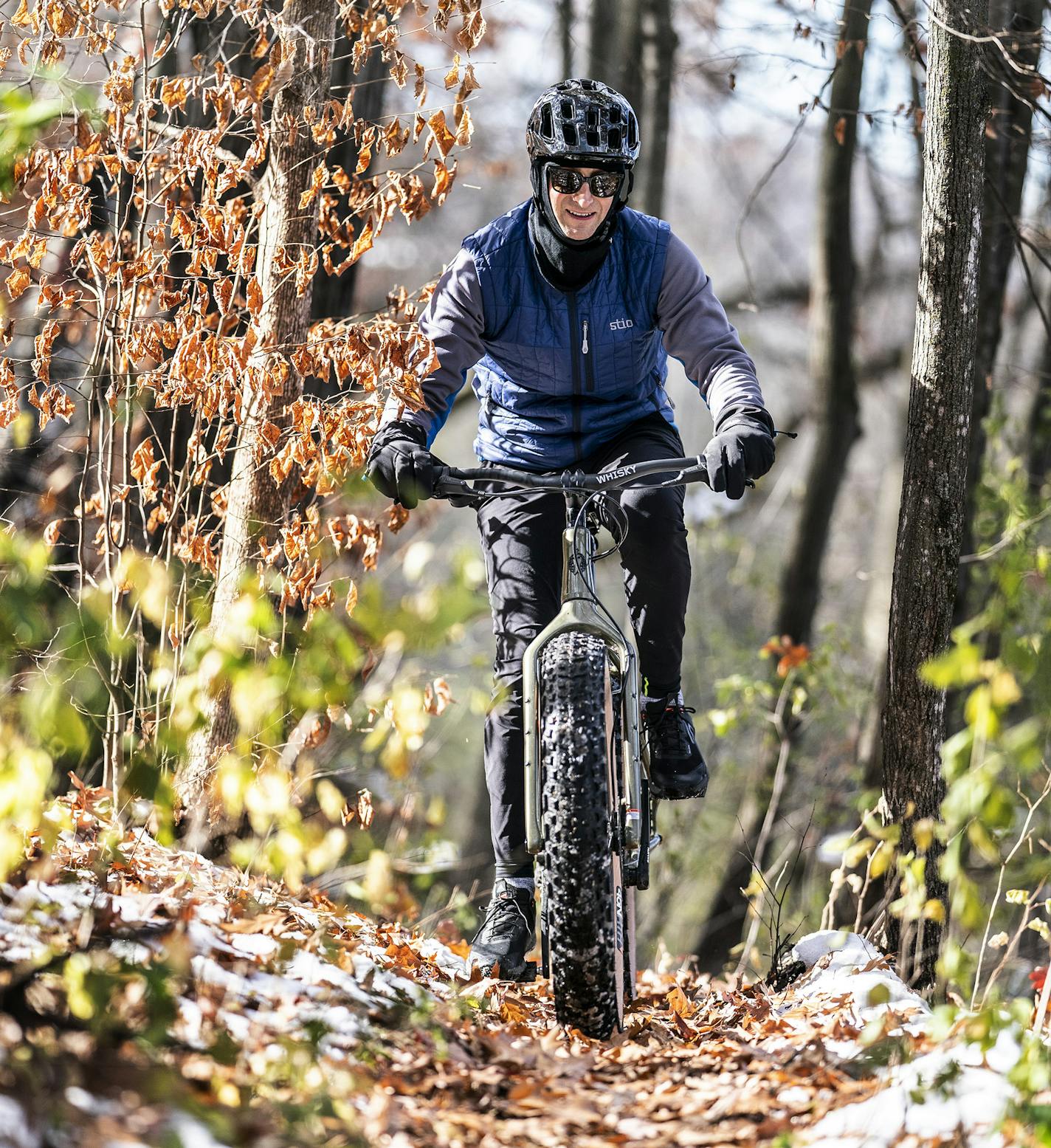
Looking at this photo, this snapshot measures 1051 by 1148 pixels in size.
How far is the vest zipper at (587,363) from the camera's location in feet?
13.5

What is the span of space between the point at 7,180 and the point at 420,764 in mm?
6093

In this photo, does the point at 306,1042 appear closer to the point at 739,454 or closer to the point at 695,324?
the point at 739,454

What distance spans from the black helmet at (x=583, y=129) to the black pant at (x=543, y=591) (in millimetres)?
872

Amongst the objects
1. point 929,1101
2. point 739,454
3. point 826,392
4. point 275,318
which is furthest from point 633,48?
point 929,1101

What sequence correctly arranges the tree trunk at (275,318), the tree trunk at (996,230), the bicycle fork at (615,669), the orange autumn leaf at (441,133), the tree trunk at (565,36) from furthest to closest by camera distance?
the tree trunk at (565,36), the tree trunk at (996,230), the tree trunk at (275,318), the orange autumn leaf at (441,133), the bicycle fork at (615,669)

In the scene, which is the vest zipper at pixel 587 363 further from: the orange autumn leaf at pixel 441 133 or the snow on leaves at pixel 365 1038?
the snow on leaves at pixel 365 1038

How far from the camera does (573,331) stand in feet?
13.5

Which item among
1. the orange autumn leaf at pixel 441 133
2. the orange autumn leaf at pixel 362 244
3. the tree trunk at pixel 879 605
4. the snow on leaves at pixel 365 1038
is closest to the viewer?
the snow on leaves at pixel 365 1038

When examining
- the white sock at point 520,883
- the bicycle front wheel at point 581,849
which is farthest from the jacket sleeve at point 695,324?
the white sock at point 520,883

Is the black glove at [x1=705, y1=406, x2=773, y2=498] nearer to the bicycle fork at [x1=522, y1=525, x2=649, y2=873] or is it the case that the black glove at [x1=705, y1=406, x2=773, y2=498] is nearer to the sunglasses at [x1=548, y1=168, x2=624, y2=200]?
the bicycle fork at [x1=522, y1=525, x2=649, y2=873]

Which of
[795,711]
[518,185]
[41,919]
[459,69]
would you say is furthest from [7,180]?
[518,185]

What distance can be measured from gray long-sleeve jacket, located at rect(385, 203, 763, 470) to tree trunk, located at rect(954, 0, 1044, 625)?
8.68 ft

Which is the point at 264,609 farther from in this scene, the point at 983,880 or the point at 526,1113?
the point at 983,880

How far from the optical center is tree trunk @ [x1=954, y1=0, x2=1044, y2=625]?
21.1 feet
